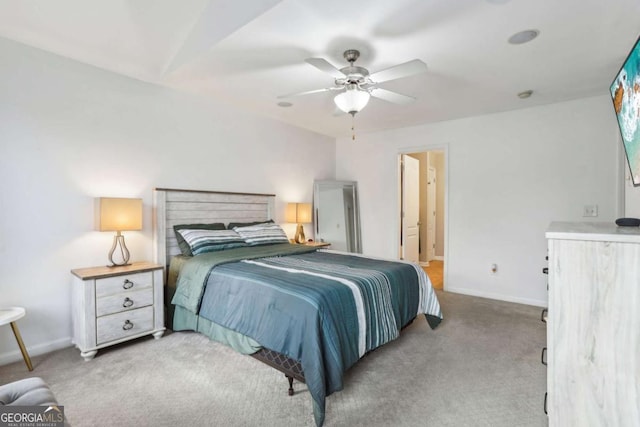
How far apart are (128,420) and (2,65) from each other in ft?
9.09

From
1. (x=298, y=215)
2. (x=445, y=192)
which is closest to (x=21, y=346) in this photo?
(x=298, y=215)

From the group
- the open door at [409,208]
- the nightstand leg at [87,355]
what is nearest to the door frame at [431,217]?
the open door at [409,208]

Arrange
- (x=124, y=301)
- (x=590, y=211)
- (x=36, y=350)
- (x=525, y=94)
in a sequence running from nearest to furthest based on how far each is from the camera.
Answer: (x=36, y=350) → (x=124, y=301) → (x=525, y=94) → (x=590, y=211)

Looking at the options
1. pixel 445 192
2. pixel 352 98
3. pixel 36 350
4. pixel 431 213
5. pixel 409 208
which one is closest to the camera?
pixel 352 98

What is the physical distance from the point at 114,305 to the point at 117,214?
769mm

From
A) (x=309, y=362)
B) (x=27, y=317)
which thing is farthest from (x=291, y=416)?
(x=27, y=317)

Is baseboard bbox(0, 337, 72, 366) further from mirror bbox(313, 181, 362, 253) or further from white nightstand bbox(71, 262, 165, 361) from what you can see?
mirror bbox(313, 181, 362, 253)

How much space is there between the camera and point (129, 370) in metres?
2.26

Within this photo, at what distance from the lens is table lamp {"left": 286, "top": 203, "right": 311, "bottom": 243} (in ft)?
15.2

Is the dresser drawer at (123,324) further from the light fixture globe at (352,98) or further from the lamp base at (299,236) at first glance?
the light fixture globe at (352,98)

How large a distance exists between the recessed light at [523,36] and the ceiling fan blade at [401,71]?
0.73m

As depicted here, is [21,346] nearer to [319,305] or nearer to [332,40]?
[319,305]

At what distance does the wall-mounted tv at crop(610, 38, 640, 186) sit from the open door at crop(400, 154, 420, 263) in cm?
309

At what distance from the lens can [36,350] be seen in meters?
2.49
